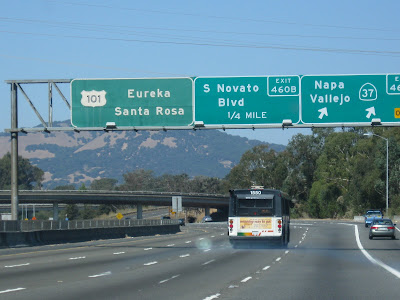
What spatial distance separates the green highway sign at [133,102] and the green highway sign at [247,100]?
731mm

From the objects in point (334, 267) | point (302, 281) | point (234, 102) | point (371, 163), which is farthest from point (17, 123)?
point (371, 163)

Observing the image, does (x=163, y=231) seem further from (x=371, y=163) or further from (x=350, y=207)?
(x=350, y=207)

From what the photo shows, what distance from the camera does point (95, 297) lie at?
579 inches

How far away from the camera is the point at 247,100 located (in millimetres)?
31969

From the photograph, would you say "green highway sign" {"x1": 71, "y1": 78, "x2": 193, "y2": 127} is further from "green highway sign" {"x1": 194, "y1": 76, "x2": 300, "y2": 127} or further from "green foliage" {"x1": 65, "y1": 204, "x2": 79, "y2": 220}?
"green foliage" {"x1": 65, "y1": 204, "x2": 79, "y2": 220}

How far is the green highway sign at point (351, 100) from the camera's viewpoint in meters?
31.2

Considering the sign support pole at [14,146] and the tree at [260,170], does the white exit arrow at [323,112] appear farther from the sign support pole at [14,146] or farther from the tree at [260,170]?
the tree at [260,170]

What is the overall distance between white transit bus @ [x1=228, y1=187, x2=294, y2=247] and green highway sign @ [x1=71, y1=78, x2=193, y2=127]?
5.64 meters

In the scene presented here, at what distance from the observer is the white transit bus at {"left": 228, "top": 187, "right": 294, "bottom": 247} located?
34.9 meters

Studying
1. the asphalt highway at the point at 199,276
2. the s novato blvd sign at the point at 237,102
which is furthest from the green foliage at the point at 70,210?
the asphalt highway at the point at 199,276

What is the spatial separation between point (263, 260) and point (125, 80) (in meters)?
11.0

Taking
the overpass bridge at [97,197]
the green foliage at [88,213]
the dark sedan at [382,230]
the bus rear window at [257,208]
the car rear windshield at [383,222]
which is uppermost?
the bus rear window at [257,208]

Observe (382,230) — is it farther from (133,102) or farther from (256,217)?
(133,102)

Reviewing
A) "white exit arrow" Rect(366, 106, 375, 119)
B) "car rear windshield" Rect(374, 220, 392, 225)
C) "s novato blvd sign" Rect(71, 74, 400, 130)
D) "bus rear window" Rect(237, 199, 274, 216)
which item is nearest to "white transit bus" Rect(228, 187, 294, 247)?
"bus rear window" Rect(237, 199, 274, 216)
